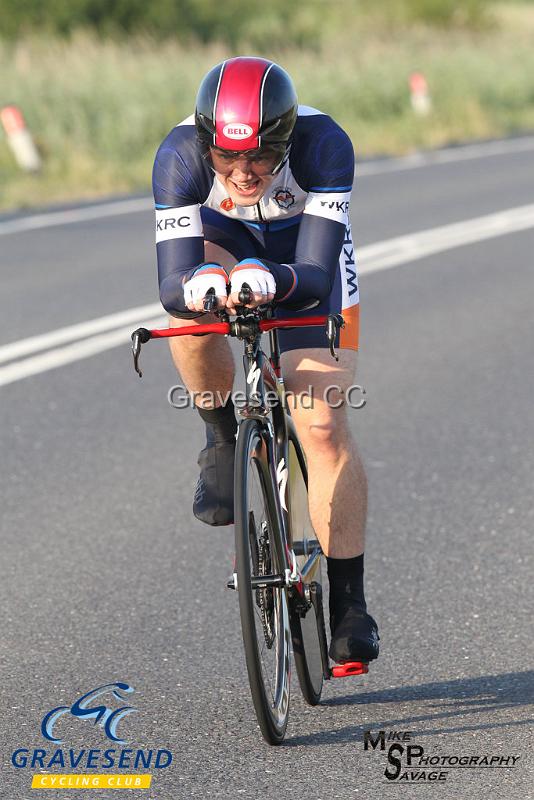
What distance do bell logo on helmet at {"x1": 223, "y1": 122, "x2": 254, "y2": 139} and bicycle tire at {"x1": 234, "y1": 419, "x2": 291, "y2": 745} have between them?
774 millimetres

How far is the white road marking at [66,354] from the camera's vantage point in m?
8.37

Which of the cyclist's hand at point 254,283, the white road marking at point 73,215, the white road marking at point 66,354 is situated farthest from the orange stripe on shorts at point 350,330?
the white road marking at point 73,215

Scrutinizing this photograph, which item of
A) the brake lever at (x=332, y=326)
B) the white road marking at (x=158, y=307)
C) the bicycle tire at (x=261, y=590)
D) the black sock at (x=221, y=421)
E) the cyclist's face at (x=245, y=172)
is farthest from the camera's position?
the white road marking at (x=158, y=307)

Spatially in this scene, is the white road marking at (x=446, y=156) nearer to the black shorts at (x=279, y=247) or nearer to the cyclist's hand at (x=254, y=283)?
the black shorts at (x=279, y=247)

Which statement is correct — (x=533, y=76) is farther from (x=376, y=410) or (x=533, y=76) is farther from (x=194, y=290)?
(x=194, y=290)

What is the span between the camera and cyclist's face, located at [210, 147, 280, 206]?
3.85 m

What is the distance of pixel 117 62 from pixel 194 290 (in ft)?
74.7

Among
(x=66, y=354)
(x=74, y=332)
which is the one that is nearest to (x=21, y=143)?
(x=74, y=332)

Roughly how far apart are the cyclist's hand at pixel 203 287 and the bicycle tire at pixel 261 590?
1.15 ft

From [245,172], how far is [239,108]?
0.73 ft

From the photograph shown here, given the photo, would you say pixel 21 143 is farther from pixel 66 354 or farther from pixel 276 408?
pixel 276 408

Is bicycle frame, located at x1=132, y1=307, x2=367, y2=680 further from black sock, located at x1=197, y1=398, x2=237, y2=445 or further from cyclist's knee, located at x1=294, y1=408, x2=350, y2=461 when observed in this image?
black sock, located at x1=197, y1=398, x2=237, y2=445

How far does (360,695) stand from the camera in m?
4.29

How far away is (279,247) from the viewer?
14.3ft
